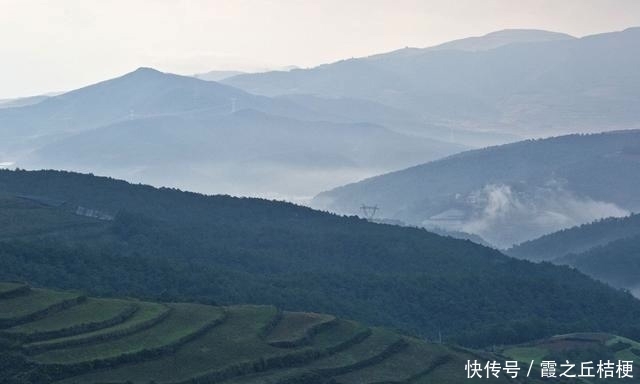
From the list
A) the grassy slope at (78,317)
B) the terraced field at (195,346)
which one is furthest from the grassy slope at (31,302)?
the grassy slope at (78,317)

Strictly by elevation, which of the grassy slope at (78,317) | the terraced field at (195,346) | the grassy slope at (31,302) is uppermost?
the grassy slope at (31,302)

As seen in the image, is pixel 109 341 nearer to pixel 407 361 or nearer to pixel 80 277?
pixel 407 361

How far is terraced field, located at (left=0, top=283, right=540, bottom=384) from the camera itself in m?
102

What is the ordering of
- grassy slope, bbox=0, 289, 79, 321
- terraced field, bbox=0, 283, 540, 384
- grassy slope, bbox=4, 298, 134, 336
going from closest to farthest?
1. terraced field, bbox=0, 283, 540, 384
2. grassy slope, bbox=4, 298, 134, 336
3. grassy slope, bbox=0, 289, 79, 321

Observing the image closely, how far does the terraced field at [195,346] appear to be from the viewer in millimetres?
101938

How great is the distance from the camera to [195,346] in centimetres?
11069

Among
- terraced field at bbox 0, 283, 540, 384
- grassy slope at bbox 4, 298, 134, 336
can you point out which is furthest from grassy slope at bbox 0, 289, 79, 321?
grassy slope at bbox 4, 298, 134, 336

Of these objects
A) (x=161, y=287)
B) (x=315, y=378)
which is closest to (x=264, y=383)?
(x=315, y=378)

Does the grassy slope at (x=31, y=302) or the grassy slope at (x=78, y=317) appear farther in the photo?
the grassy slope at (x=31, y=302)

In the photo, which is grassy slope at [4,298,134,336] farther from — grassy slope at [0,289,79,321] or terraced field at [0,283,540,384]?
grassy slope at [0,289,79,321]

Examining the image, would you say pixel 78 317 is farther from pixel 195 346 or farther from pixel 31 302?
pixel 195 346

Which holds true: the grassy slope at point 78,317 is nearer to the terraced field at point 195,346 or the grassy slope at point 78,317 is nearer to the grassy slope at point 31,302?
the terraced field at point 195,346

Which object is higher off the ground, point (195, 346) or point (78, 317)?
point (78, 317)

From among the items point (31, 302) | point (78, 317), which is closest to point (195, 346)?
point (78, 317)
